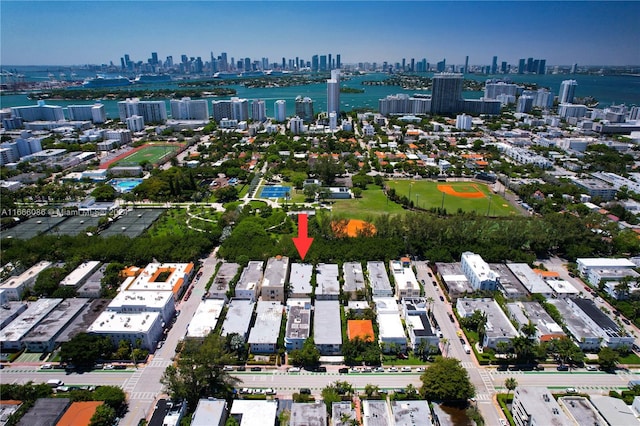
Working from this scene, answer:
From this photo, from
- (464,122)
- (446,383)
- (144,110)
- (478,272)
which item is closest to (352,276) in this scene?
(478,272)

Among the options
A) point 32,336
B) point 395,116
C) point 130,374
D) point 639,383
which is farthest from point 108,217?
point 395,116

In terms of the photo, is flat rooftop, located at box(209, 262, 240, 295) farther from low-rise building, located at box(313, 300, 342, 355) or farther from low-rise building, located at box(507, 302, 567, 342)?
low-rise building, located at box(507, 302, 567, 342)

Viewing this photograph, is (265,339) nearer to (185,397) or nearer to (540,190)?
(185,397)

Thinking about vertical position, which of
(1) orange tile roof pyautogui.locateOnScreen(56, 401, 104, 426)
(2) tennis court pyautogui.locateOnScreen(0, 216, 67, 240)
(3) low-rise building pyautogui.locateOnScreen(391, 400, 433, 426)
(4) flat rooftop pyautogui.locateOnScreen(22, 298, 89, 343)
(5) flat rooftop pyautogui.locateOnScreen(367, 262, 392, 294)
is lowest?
(3) low-rise building pyautogui.locateOnScreen(391, 400, 433, 426)

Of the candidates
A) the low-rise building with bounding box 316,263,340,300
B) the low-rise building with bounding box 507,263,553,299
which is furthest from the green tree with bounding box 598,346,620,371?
the low-rise building with bounding box 316,263,340,300

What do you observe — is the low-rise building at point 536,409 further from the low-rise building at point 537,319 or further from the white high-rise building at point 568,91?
the white high-rise building at point 568,91

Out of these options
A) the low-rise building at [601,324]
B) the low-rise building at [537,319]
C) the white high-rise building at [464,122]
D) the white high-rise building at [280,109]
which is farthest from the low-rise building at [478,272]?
the white high-rise building at [280,109]
